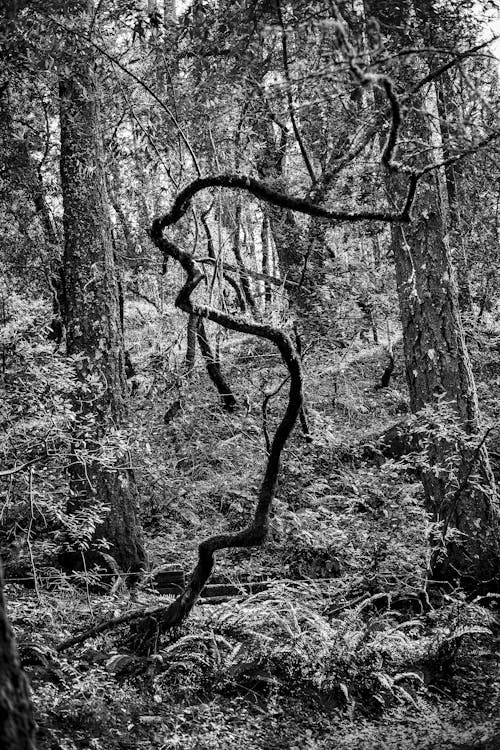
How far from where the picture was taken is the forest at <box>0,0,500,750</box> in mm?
3834

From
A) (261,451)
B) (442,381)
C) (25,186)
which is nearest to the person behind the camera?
(442,381)

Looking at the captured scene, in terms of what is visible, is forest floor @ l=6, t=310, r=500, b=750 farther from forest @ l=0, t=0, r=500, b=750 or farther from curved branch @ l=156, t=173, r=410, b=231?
curved branch @ l=156, t=173, r=410, b=231

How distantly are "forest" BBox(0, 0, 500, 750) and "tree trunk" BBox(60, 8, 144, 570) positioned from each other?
0.09ft

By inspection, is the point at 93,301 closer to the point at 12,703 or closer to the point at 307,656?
the point at 307,656

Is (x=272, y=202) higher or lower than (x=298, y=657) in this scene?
higher

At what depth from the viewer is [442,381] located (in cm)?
637

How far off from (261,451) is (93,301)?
4.29 metres

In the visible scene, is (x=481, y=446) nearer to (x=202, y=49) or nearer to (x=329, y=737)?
(x=329, y=737)

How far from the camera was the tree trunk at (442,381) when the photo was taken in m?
5.96

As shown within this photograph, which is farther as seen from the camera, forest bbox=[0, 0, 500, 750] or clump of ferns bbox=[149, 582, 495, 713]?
clump of ferns bbox=[149, 582, 495, 713]

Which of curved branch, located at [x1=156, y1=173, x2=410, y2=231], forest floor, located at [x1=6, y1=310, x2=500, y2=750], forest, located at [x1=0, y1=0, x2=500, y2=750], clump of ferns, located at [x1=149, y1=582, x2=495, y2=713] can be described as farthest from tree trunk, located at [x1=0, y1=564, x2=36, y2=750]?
clump of ferns, located at [x1=149, y1=582, x2=495, y2=713]

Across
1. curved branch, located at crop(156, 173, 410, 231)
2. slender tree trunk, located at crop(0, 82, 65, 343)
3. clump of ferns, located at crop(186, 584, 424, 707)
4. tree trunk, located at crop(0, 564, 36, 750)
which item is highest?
slender tree trunk, located at crop(0, 82, 65, 343)

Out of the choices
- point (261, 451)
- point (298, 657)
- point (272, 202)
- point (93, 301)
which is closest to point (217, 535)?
point (298, 657)

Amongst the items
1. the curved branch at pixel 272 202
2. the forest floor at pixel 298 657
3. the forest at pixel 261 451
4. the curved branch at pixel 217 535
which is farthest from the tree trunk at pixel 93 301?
the curved branch at pixel 272 202
